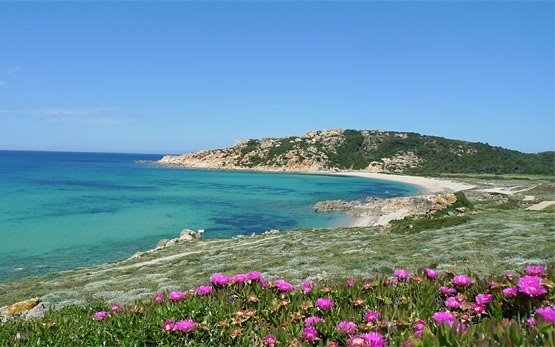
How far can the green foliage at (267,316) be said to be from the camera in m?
4.42

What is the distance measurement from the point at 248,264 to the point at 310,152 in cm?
17934

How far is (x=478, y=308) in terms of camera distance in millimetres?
4668

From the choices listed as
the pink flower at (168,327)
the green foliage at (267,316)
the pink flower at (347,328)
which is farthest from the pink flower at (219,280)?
the pink flower at (347,328)

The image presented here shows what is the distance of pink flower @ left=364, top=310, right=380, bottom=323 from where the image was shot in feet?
14.9

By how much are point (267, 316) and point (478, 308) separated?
2.49 metres

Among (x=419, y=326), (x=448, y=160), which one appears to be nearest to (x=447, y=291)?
(x=419, y=326)

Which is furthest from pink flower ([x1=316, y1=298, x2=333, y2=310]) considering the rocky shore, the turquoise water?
the rocky shore

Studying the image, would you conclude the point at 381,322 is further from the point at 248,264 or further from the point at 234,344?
the point at 248,264

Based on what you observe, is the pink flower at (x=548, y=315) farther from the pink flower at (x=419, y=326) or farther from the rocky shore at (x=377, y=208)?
the rocky shore at (x=377, y=208)

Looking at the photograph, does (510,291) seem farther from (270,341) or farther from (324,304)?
(270,341)

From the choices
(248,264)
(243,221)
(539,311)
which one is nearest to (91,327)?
(539,311)

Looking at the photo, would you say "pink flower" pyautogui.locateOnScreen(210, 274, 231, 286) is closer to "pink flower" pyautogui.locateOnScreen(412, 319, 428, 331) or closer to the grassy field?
"pink flower" pyautogui.locateOnScreen(412, 319, 428, 331)

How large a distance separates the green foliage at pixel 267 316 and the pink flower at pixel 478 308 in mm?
58

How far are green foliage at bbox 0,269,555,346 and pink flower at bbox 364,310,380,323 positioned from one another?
0.22 ft
